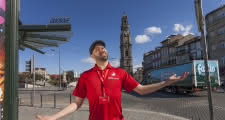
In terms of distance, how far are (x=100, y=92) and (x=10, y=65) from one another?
3.24ft

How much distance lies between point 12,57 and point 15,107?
53 cm

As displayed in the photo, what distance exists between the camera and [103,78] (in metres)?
2.04

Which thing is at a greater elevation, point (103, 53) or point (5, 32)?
point (5, 32)

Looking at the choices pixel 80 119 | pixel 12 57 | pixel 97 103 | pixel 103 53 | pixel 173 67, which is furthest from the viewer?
pixel 173 67

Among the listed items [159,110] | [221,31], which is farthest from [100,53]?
[221,31]

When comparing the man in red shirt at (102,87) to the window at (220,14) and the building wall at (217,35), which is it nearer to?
the building wall at (217,35)

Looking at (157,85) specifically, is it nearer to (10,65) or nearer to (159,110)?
(10,65)

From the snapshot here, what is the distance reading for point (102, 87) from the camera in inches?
77.5

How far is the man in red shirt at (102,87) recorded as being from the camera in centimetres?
194

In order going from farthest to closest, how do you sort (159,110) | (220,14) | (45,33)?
(220,14) → (159,110) → (45,33)

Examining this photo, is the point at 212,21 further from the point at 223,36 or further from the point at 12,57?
the point at 12,57

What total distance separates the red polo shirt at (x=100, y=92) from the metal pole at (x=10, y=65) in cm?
71

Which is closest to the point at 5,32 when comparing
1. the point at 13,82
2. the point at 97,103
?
the point at 13,82

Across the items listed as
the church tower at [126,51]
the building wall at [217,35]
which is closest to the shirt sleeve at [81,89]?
the building wall at [217,35]
